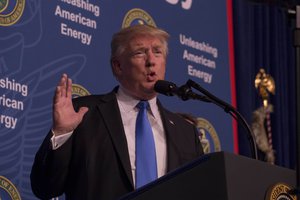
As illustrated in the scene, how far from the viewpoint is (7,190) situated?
3797mm

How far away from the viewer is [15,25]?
4008 mm

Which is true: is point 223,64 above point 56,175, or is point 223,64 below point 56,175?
above

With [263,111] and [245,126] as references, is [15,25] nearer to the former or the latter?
[245,126]

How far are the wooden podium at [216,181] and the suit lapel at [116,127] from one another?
813 millimetres

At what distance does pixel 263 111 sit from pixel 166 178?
349cm

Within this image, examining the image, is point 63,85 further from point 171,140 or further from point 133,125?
point 171,140

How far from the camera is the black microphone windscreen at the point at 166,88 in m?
3.07

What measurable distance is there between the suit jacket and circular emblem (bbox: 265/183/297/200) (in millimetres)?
897

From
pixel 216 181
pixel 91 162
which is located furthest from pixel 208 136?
pixel 216 181

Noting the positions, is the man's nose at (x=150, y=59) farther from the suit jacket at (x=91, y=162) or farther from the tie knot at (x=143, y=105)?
the suit jacket at (x=91, y=162)

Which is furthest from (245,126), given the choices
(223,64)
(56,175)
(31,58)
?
(223,64)

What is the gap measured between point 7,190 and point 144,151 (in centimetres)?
85

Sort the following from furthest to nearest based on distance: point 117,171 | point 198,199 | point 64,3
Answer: point 64,3, point 117,171, point 198,199

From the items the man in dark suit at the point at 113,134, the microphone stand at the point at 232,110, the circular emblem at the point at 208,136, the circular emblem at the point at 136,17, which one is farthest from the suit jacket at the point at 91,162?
the circular emblem at the point at 208,136
